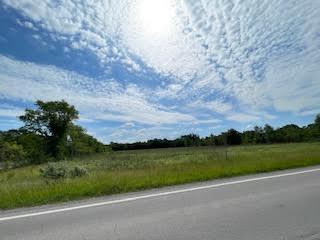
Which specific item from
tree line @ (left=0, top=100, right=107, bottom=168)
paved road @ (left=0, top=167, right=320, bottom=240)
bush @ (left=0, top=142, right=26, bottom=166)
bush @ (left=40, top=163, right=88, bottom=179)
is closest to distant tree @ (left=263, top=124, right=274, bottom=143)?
tree line @ (left=0, top=100, right=107, bottom=168)

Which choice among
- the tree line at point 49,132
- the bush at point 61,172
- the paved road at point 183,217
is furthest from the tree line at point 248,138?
the paved road at point 183,217

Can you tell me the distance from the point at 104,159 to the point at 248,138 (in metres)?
98.1

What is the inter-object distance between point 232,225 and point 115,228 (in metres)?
1.97

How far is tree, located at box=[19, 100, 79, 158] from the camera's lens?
183ft

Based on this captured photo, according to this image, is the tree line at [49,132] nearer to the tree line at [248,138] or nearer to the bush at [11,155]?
the bush at [11,155]

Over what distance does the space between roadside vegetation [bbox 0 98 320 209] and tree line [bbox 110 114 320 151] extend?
1.14ft

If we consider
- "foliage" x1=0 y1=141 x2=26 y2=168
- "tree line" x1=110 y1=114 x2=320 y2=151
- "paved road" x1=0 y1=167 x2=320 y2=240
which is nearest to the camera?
"paved road" x1=0 y1=167 x2=320 y2=240

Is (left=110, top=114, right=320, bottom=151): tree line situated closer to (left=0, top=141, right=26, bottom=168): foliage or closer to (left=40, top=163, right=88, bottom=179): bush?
(left=0, top=141, right=26, bottom=168): foliage

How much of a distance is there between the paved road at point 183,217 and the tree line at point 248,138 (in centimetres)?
8702

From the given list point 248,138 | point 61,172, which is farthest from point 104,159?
point 248,138

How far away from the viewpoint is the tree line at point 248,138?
10481cm

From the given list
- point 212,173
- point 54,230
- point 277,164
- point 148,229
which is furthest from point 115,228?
point 277,164

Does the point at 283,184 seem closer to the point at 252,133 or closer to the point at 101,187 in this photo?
the point at 101,187

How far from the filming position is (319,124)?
104 m
